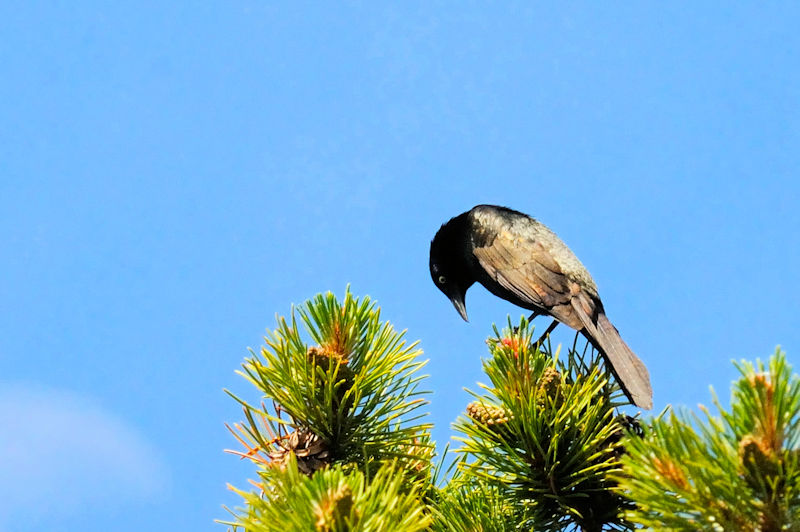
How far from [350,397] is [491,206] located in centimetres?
438

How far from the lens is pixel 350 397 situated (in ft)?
10.3

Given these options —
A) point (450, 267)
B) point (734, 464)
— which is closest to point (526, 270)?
point (450, 267)

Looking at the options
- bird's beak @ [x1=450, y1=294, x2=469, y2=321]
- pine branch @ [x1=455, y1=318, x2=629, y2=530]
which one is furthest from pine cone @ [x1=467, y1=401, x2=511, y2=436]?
bird's beak @ [x1=450, y1=294, x2=469, y2=321]

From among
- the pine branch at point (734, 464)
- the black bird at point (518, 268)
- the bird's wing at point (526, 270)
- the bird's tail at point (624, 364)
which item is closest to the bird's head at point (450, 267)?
the black bird at point (518, 268)

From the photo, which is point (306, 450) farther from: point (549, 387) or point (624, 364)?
point (624, 364)

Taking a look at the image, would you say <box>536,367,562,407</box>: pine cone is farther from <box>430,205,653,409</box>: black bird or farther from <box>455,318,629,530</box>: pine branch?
<box>430,205,653,409</box>: black bird

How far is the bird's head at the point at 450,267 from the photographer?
7.63m

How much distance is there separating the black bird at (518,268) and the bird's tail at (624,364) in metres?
0.01

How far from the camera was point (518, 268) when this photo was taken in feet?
21.2

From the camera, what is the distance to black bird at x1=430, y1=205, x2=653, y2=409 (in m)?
5.55

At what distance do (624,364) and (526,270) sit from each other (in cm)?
257

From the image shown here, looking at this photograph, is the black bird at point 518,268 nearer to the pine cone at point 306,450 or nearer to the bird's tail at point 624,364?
the bird's tail at point 624,364

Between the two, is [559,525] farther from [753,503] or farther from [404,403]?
[753,503]

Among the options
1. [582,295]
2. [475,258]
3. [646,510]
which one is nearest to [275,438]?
[646,510]
